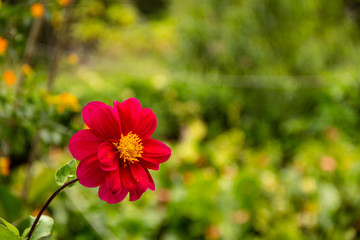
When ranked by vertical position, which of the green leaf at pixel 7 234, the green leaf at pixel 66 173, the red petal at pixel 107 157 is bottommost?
the green leaf at pixel 7 234

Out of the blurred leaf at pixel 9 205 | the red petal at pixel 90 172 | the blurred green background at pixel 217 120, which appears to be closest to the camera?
the red petal at pixel 90 172

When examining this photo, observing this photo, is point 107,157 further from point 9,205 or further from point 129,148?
point 9,205

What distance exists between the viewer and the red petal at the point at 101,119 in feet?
1.77

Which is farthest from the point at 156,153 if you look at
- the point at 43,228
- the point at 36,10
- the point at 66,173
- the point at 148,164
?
the point at 36,10

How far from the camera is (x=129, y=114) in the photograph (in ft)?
1.91

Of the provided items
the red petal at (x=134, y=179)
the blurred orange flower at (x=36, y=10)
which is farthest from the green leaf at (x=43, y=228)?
the blurred orange flower at (x=36, y=10)

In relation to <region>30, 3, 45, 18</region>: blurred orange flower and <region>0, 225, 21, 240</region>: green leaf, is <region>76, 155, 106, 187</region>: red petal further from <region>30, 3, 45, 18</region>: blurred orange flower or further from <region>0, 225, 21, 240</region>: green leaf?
<region>30, 3, 45, 18</region>: blurred orange flower

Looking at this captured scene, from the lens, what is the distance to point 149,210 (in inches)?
89.4

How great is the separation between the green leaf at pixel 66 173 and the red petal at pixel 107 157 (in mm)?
54

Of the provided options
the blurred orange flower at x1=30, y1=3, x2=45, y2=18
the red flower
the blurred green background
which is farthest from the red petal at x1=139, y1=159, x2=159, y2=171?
the blurred orange flower at x1=30, y1=3, x2=45, y2=18

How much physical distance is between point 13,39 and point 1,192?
0.52m

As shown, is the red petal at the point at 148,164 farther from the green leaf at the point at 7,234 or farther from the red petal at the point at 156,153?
the green leaf at the point at 7,234

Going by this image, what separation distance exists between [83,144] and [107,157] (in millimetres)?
41

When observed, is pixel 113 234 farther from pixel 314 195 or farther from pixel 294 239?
pixel 314 195
